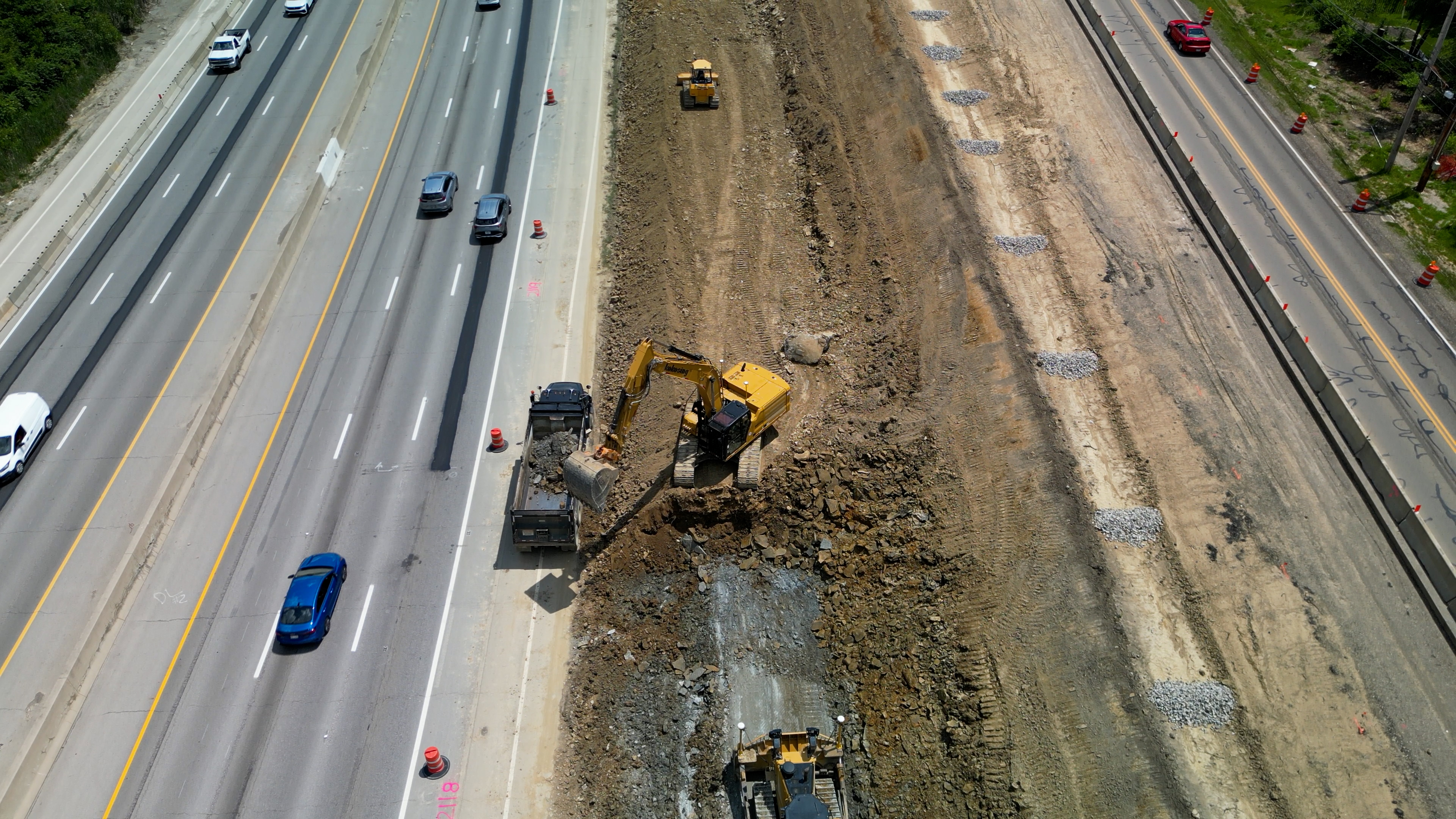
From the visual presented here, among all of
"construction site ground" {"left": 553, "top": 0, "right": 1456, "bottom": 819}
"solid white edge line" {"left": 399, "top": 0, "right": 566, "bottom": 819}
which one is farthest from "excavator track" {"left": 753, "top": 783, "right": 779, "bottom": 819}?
"solid white edge line" {"left": 399, "top": 0, "right": 566, "bottom": 819}

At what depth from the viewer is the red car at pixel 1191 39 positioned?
50.8 m

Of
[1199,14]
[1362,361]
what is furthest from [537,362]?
[1199,14]

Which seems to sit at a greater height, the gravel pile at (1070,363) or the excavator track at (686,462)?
the gravel pile at (1070,363)

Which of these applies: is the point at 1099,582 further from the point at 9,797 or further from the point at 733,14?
the point at 733,14

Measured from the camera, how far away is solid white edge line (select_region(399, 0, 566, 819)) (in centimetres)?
2531

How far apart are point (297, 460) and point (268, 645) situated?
8.08m

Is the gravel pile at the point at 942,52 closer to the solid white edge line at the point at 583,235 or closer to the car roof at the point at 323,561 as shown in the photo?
the solid white edge line at the point at 583,235

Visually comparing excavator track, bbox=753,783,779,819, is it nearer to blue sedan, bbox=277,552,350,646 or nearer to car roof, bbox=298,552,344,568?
blue sedan, bbox=277,552,350,646

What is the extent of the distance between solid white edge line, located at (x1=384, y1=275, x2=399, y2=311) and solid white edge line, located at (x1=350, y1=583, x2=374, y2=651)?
1506 centimetres

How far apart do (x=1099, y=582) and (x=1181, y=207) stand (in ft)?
71.3

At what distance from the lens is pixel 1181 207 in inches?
1586

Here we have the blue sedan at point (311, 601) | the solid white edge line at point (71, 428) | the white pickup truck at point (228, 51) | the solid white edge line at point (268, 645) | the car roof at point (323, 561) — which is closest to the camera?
the solid white edge line at point (268, 645)

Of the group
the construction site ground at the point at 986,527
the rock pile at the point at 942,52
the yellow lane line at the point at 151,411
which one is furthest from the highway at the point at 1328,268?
the yellow lane line at the point at 151,411

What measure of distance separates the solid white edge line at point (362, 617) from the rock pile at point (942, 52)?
3983cm
